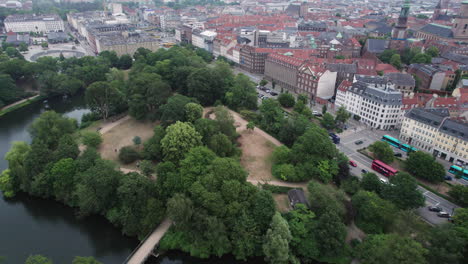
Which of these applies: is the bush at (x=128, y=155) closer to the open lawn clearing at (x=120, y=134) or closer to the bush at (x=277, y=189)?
the open lawn clearing at (x=120, y=134)

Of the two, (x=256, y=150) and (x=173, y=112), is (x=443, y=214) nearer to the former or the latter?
(x=256, y=150)

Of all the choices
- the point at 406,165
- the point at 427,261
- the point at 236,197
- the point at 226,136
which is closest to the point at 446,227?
the point at 427,261

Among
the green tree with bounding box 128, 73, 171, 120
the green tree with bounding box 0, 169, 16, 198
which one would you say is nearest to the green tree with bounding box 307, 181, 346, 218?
the green tree with bounding box 128, 73, 171, 120

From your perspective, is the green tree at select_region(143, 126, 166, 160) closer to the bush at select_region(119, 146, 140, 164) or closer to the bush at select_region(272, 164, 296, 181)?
the bush at select_region(119, 146, 140, 164)

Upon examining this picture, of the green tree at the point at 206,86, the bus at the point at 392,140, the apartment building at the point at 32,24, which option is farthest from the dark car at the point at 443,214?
the apartment building at the point at 32,24

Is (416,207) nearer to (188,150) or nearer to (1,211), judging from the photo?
(188,150)

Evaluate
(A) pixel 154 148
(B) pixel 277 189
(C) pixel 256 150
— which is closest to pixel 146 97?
(A) pixel 154 148

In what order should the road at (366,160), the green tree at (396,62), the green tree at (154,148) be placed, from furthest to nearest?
the green tree at (396,62) < the green tree at (154,148) < the road at (366,160)
